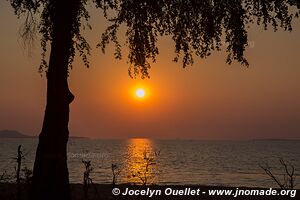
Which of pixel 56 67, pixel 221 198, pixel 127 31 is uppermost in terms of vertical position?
pixel 127 31

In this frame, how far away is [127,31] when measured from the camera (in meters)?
16.7

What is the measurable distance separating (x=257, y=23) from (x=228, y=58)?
156 cm

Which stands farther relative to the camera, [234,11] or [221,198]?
[221,198]

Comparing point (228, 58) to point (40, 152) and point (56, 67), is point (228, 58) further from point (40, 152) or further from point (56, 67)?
point (40, 152)

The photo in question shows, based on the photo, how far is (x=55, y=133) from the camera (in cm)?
1308

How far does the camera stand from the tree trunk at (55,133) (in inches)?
515

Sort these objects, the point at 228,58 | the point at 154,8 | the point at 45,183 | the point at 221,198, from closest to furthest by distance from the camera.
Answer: the point at 45,183 < the point at 154,8 < the point at 228,58 < the point at 221,198

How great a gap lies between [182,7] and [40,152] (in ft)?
22.2

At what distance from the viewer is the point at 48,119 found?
13.2 m

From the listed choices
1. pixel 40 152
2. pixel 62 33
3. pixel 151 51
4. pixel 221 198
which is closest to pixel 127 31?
pixel 151 51

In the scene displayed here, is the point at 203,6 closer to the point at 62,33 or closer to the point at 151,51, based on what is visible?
the point at 151,51

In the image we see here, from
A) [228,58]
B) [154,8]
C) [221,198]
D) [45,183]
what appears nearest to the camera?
[45,183]

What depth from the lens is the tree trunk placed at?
42.9 ft

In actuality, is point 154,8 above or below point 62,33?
above
